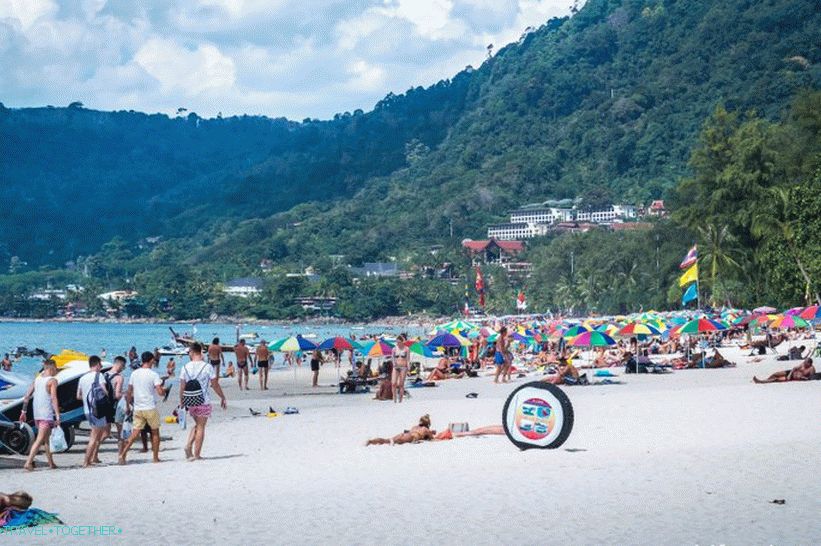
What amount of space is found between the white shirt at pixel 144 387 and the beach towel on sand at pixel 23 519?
12.2 feet

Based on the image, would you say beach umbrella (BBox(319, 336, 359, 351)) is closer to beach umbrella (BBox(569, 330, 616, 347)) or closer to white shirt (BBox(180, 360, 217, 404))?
beach umbrella (BBox(569, 330, 616, 347))

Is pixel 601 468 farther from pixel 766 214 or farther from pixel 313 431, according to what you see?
pixel 766 214

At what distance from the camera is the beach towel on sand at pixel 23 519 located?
8.79 meters

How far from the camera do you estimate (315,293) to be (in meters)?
179

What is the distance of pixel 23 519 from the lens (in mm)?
8875

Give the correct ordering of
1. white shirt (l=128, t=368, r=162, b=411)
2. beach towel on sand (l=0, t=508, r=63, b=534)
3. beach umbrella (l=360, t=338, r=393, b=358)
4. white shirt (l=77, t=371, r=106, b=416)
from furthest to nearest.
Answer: beach umbrella (l=360, t=338, r=393, b=358), white shirt (l=77, t=371, r=106, b=416), white shirt (l=128, t=368, r=162, b=411), beach towel on sand (l=0, t=508, r=63, b=534)

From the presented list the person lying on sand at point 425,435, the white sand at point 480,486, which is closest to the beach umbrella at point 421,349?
the white sand at point 480,486

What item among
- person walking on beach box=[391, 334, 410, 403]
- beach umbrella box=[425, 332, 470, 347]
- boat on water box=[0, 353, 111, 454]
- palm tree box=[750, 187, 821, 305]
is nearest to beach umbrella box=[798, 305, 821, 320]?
palm tree box=[750, 187, 821, 305]

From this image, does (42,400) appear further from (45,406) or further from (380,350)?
(380,350)

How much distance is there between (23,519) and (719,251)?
2207 inches

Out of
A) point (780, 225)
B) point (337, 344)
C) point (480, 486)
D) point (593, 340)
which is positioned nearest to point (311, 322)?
point (780, 225)

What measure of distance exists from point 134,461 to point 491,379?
18.9 meters

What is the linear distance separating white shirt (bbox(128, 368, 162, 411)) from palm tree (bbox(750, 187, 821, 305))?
35684mm

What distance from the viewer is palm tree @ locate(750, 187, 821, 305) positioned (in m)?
45.5
